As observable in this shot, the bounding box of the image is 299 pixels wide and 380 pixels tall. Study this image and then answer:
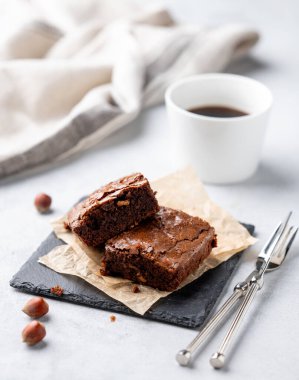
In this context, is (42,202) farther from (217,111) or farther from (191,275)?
(217,111)

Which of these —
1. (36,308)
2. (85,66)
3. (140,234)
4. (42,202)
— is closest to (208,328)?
(140,234)

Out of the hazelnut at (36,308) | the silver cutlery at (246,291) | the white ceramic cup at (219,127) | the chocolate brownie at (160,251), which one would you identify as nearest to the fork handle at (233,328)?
the silver cutlery at (246,291)

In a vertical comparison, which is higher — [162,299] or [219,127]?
[219,127]

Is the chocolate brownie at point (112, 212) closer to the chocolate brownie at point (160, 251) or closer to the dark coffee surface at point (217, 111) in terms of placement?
the chocolate brownie at point (160, 251)

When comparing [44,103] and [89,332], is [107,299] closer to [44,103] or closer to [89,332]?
[89,332]

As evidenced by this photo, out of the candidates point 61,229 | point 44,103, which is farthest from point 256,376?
point 44,103

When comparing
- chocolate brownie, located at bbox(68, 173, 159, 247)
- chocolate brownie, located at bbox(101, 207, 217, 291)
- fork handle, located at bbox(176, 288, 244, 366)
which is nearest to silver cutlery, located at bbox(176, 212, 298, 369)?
fork handle, located at bbox(176, 288, 244, 366)
